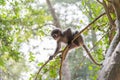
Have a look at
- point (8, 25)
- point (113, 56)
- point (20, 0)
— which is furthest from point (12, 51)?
point (113, 56)

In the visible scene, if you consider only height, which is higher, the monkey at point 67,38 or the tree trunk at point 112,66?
the monkey at point 67,38

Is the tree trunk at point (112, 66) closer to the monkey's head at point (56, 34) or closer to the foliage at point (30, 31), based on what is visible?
the foliage at point (30, 31)

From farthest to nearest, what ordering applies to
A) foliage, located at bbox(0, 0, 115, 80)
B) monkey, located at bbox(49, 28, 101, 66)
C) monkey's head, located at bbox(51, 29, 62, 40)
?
monkey's head, located at bbox(51, 29, 62, 40)
monkey, located at bbox(49, 28, 101, 66)
foliage, located at bbox(0, 0, 115, 80)

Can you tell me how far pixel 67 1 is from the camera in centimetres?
1176

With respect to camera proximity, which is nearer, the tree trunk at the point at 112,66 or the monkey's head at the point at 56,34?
the tree trunk at the point at 112,66

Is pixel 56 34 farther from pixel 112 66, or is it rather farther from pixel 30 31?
pixel 112 66

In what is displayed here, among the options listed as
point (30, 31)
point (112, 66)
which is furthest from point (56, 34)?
point (112, 66)

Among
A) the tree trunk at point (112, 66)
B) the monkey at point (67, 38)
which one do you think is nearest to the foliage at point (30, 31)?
the monkey at point (67, 38)

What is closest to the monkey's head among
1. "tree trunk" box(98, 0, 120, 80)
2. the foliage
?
the foliage

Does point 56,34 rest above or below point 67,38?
above

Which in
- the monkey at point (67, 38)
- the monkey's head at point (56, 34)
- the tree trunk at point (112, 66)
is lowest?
the tree trunk at point (112, 66)

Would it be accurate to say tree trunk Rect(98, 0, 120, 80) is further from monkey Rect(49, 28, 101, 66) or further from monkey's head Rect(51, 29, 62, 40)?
monkey's head Rect(51, 29, 62, 40)

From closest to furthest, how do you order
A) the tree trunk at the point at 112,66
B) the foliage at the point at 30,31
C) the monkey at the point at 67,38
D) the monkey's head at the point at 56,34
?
the tree trunk at the point at 112,66 → the foliage at the point at 30,31 → the monkey at the point at 67,38 → the monkey's head at the point at 56,34

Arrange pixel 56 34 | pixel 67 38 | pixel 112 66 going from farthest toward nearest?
pixel 56 34
pixel 67 38
pixel 112 66
